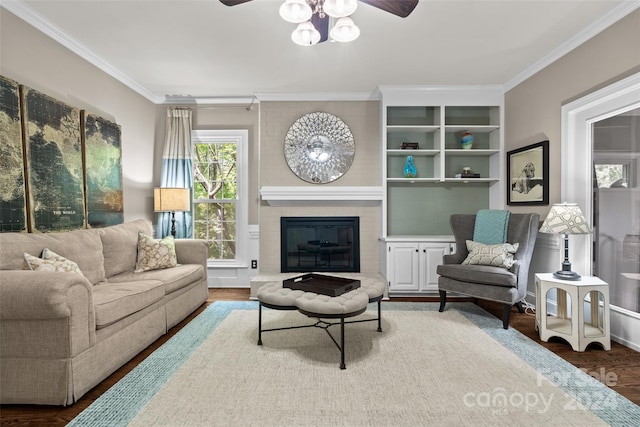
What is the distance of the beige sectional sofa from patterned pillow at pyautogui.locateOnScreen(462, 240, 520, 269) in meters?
3.00

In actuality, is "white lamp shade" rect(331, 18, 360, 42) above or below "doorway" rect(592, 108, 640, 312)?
above

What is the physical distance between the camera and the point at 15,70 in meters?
2.44

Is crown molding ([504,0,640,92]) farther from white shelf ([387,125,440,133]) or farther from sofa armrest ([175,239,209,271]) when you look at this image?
sofa armrest ([175,239,209,271])

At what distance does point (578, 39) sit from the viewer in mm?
2881

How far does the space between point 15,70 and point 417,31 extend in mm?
3195

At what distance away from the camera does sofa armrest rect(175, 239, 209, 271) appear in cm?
366

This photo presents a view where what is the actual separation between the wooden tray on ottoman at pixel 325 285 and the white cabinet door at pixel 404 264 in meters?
1.41

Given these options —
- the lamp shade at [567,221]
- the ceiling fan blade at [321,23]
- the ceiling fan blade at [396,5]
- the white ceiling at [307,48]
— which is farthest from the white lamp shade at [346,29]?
the lamp shade at [567,221]

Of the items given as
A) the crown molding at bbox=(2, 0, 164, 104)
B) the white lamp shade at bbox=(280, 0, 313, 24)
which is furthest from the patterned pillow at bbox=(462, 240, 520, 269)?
the crown molding at bbox=(2, 0, 164, 104)

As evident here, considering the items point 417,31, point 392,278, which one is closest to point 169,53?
point 417,31

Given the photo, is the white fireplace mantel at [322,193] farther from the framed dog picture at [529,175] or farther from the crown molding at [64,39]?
the crown molding at [64,39]

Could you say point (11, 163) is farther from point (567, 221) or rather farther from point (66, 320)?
point (567, 221)

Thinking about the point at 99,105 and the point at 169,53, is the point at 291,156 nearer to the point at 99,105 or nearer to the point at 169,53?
the point at 169,53

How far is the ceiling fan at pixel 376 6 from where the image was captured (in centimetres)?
174
